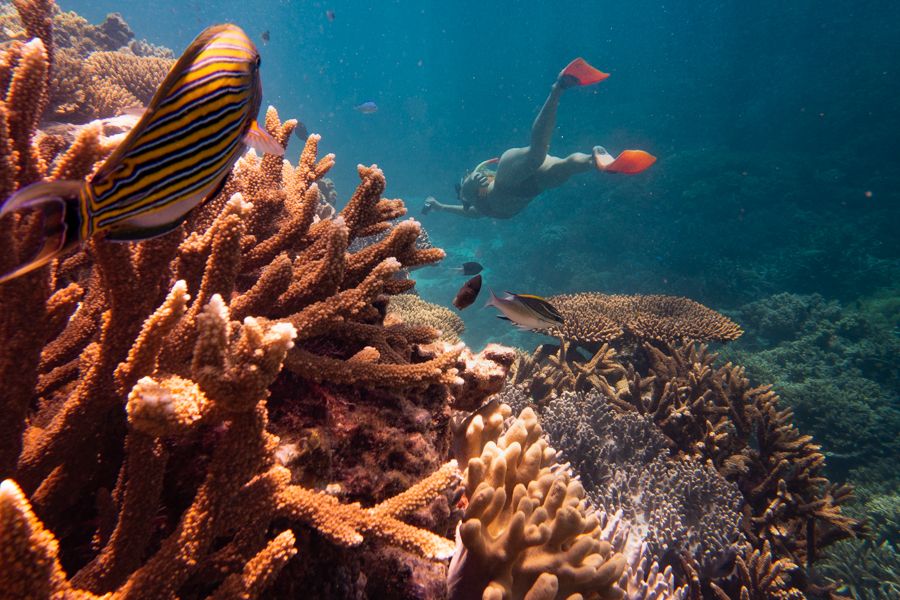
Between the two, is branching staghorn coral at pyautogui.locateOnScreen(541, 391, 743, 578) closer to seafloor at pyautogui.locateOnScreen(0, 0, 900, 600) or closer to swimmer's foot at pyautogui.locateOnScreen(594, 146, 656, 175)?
seafloor at pyautogui.locateOnScreen(0, 0, 900, 600)

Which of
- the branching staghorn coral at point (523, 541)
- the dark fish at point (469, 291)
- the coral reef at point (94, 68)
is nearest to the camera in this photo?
the branching staghorn coral at point (523, 541)

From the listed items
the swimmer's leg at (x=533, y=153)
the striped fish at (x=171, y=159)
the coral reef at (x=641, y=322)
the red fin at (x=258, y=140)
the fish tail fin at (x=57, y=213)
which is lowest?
the fish tail fin at (x=57, y=213)

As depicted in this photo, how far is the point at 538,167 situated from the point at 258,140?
50.6 ft

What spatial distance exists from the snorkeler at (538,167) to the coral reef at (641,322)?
5.77 meters

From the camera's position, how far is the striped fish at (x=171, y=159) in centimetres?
76

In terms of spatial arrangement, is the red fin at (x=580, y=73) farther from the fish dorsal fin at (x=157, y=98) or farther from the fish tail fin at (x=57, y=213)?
the fish tail fin at (x=57, y=213)

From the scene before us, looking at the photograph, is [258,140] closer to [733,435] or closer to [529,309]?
[529,309]

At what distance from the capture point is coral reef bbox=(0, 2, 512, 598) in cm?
105

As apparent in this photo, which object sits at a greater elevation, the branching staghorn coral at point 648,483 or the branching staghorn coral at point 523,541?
the branching staghorn coral at point 648,483

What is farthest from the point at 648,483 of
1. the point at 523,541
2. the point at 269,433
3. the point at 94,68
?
the point at 94,68

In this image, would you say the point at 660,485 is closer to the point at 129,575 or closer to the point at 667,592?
the point at 667,592

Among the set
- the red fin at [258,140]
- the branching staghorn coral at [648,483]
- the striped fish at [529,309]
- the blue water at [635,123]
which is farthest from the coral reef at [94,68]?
the blue water at [635,123]

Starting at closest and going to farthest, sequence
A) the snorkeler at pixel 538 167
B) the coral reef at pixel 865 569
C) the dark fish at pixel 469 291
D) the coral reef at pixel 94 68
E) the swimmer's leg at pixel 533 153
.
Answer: the dark fish at pixel 469 291, the coral reef at pixel 94 68, the coral reef at pixel 865 569, the snorkeler at pixel 538 167, the swimmer's leg at pixel 533 153

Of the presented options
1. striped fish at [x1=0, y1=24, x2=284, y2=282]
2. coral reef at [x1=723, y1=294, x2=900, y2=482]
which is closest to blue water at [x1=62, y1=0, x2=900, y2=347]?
coral reef at [x1=723, y1=294, x2=900, y2=482]
